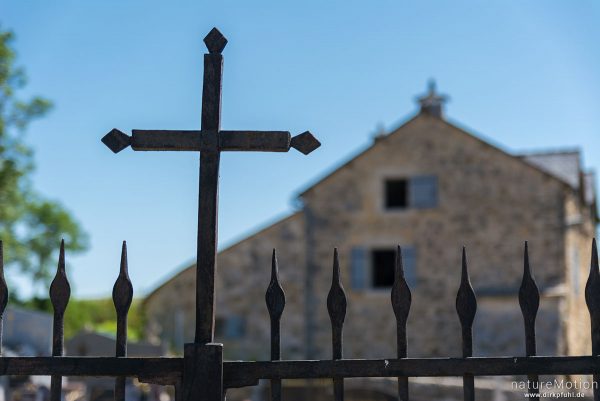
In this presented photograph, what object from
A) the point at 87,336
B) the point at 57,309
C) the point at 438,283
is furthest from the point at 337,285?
the point at 438,283

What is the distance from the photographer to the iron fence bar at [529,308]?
2971 mm

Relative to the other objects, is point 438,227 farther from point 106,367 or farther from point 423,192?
point 106,367

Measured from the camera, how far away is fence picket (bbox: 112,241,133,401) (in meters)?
2.99

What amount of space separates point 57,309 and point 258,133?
1.00 meters

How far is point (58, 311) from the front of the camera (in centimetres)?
300

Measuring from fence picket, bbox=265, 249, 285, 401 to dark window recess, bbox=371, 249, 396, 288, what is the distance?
58.6 ft

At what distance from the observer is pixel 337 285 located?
10.0 feet

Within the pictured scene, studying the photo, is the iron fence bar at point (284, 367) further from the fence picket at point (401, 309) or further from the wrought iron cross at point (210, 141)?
the wrought iron cross at point (210, 141)

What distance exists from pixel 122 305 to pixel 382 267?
18410 millimetres

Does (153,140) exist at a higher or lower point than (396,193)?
lower

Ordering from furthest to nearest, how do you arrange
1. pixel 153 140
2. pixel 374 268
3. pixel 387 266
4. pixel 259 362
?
pixel 387 266 → pixel 374 268 → pixel 153 140 → pixel 259 362

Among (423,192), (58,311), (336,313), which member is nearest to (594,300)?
(336,313)

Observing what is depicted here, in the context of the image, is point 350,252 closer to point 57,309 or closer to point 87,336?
point 87,336

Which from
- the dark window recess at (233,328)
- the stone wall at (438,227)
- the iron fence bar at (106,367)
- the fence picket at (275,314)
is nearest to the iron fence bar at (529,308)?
the fence picket at (275,314)
